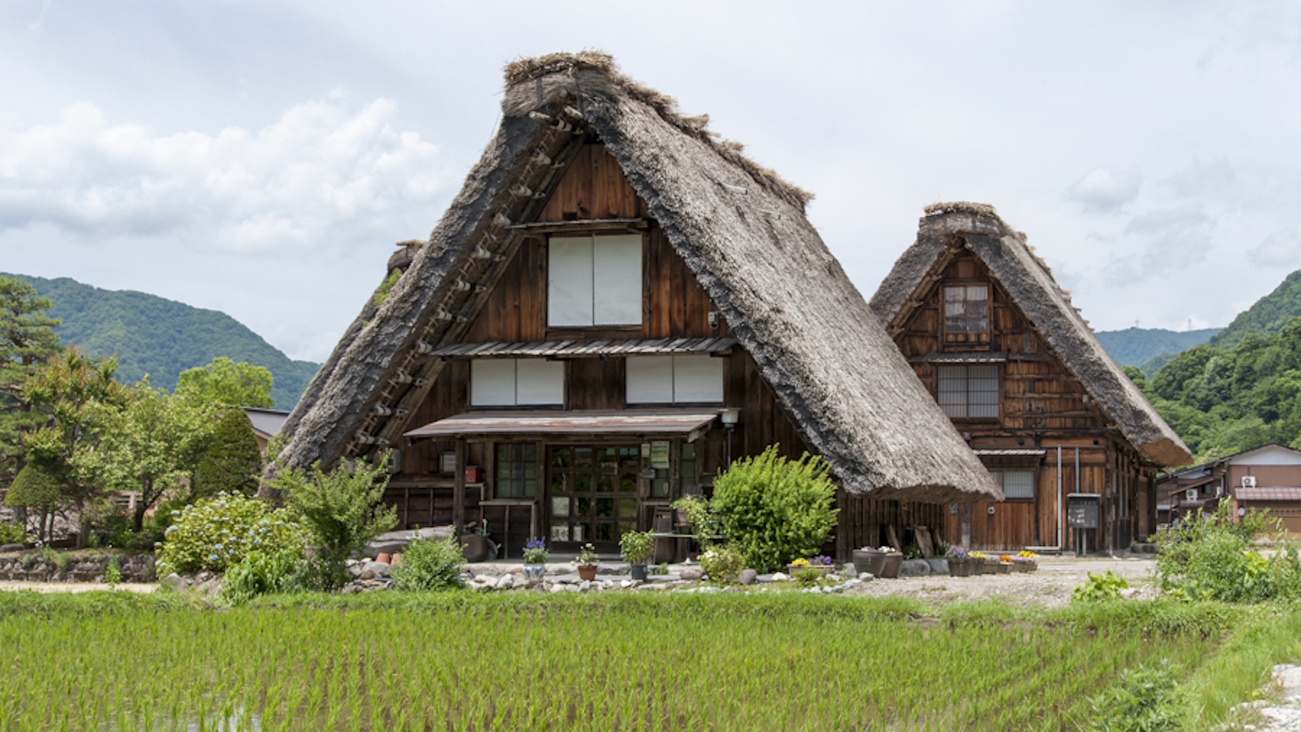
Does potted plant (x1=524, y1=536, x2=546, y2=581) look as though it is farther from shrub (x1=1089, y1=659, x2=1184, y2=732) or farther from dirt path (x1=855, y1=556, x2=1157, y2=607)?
shrub (x1=1089, y1=659, x2=1184, y2=732)

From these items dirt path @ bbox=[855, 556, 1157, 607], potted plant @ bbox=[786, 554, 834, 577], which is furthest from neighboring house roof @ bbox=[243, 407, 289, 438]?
dirt path @ bbox=[855, 556, 1157, 607]

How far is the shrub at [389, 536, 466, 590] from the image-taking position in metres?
15.7

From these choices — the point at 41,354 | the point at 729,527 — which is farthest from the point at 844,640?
the point at 41,354

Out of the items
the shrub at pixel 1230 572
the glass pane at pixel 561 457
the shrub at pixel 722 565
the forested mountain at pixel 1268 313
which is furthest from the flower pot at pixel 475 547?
the forested mountain at pixel 1268 313

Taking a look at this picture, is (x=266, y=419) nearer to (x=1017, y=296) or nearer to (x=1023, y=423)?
(x=1023, y=423)

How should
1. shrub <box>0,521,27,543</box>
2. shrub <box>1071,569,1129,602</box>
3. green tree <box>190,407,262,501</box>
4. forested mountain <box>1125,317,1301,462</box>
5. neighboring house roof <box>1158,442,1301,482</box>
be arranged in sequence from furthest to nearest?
forested mountain <box>1125,317,1301,462</box>, neighboring house roof <box>1158,442,1301,482</box>, shrub <box>0,521,27,543</box>, green tree <box>190,407,262,501</box>, shrub <box>1071,569,1129,602</box>

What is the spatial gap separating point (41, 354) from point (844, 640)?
1311 inches

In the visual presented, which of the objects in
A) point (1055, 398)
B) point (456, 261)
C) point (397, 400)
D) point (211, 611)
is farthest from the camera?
point (1055, 398)

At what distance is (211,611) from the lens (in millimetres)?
13664

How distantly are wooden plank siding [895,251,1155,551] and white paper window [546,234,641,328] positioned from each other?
10.9 metres

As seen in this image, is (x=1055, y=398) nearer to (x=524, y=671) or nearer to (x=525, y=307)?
(x=525, y=307)

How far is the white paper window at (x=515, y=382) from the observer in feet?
66.2

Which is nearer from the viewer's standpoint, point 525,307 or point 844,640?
point 844,640

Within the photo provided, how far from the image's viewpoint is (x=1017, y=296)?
2806 cm
